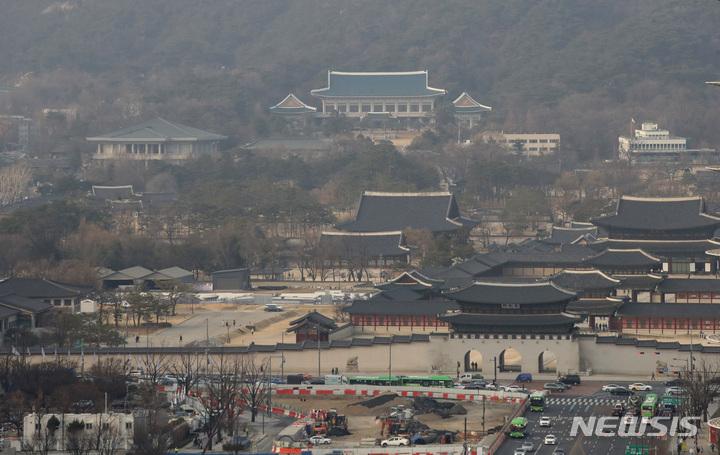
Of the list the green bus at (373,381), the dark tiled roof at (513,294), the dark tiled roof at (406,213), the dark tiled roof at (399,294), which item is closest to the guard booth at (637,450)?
the green bus at (373,381)

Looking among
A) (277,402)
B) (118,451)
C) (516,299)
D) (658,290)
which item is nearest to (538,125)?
(658,290)

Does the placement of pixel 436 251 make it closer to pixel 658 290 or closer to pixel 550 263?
pixel 550 263

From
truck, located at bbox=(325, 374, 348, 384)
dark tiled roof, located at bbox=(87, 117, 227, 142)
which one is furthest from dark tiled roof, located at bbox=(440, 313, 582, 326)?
dark tiled roof, located at bbox=(87, 117, 227, 142)

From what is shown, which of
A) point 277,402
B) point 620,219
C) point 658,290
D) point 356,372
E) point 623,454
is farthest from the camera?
point 620,219

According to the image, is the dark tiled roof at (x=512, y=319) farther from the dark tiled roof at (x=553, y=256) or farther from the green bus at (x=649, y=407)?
the dark tiled roof at (x=553, y=256)

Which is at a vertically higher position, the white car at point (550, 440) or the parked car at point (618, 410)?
the parked car at point (618, 410)

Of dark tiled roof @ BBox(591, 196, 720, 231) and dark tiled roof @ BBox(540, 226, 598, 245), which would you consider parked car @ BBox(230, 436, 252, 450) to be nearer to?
dark tiled roof @ BBox(591, 196, 720, 231)

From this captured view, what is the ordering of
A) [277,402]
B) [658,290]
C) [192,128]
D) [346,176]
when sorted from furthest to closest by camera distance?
[192,128] → [346,176] → [658,290] → [277,402]
